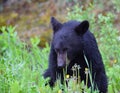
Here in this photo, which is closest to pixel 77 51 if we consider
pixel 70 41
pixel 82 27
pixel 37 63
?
pixel 70 41

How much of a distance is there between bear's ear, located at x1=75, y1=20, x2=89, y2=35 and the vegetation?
51cm

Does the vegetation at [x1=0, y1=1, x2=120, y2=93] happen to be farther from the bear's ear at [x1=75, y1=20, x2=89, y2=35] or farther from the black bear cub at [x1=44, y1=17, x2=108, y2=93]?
the bear's ear at [x1=75, y1=20, x2=89, y2=35]

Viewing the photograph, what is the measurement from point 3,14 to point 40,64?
22.3 ft

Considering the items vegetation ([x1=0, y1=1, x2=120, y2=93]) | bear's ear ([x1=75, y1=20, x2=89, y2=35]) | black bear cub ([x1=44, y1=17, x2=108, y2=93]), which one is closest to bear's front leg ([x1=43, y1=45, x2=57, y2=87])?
black bear cub ([x1=44, y1=17, x2=108, y2=93])

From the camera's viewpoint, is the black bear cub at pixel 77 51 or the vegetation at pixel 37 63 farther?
the black bear cub at pixel 77 51

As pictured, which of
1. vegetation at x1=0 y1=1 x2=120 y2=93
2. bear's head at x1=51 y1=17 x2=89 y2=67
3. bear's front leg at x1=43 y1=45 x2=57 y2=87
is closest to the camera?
vegetation at x1=0 y1=1 x2=120 y2=93

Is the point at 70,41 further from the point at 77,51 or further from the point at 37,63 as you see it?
the point at 37,63

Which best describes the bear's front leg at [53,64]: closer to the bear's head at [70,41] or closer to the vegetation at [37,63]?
the bear's head at [70,41]

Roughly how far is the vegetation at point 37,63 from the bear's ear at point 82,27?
0.51 metres

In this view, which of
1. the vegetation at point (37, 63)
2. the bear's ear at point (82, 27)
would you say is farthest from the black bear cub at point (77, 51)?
the vegetation at point (37, 63)

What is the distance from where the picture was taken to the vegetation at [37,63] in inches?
215

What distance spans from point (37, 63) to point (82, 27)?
1.67m

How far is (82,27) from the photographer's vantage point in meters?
6.41

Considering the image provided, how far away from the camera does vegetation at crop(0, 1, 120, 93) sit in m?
5.46
